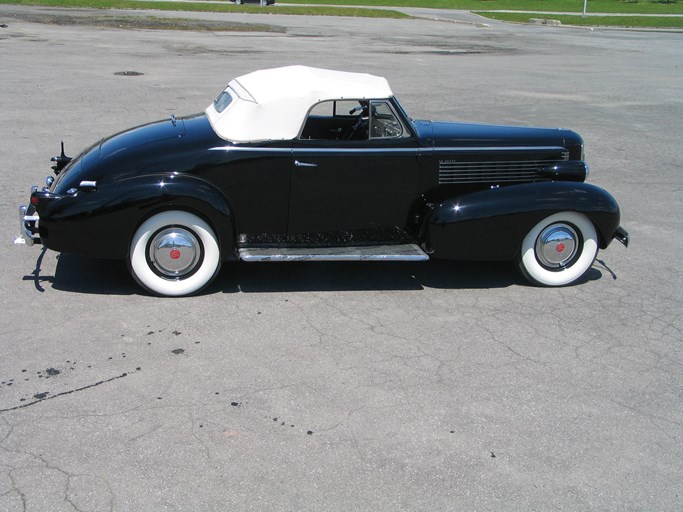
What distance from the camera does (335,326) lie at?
18.1 ft

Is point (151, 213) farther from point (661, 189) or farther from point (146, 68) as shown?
point (146, 68)

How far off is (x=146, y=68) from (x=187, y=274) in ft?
41.7

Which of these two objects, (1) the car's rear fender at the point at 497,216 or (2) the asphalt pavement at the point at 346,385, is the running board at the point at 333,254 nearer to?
(1) the car's rear fender at the point at 497,216

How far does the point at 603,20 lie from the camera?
39469mm

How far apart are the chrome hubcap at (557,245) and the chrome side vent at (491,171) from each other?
0.53m

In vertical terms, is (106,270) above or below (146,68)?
below

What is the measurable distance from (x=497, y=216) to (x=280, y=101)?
77.0 inches

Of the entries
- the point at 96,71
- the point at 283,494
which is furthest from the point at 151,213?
the point at 96,71

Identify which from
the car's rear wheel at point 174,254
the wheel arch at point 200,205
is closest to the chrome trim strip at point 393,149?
the wheel arch at point 200,205

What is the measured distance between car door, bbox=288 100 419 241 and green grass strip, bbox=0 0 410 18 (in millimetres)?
30398

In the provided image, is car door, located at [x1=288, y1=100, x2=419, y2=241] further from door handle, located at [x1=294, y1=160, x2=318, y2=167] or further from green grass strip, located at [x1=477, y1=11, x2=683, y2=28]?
green grass strip, located at [x1=477, y1=11, x2=683, y2=28]

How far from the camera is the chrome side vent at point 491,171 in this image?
633 centimetres

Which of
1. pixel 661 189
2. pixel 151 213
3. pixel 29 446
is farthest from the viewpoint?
pixel 661 189

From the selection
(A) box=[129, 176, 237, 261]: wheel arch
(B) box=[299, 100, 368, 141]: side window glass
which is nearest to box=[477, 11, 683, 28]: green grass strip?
(B) box=[299, 100, 368, 141]: side window glass
